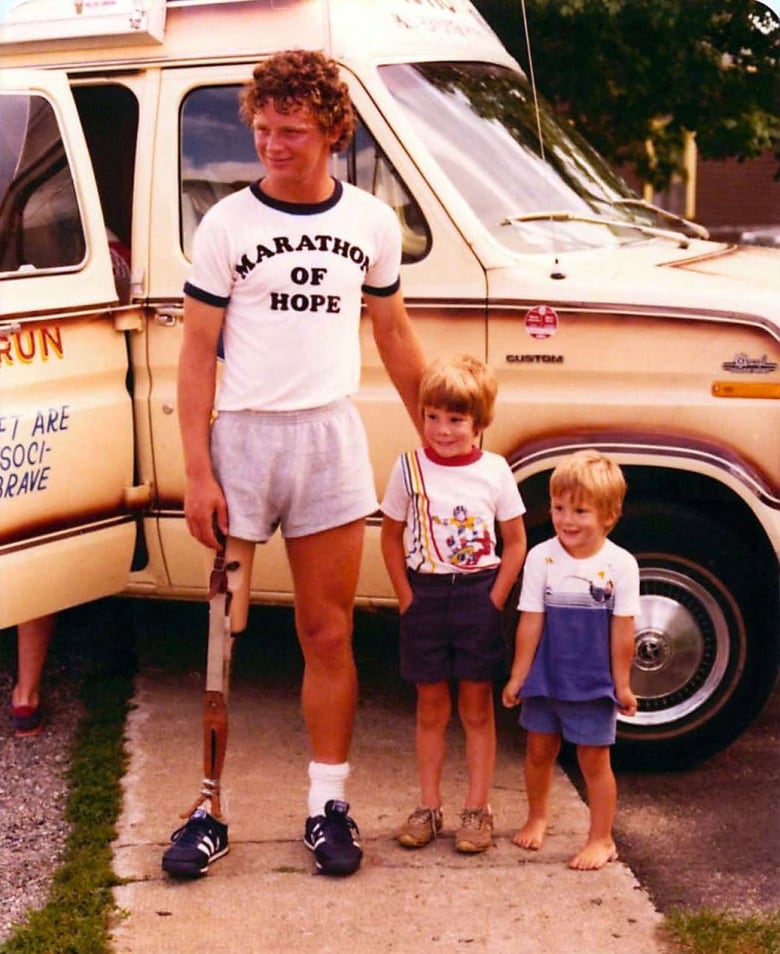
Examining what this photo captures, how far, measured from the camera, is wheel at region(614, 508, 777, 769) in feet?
15.0

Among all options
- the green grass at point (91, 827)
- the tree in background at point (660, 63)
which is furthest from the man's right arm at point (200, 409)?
the tree in background at point (660, 63)

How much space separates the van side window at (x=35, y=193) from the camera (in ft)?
15.4

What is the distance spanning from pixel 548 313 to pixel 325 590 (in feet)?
3.77

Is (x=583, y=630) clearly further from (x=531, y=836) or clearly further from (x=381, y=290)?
(x=381, y=290)

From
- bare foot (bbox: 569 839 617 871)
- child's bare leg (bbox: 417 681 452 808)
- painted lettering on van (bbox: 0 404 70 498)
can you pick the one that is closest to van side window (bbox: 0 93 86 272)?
painted lettering on van (bbox: 0 404 70 498)

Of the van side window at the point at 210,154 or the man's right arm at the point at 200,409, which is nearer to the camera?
the man's right arm at the point at 200,409

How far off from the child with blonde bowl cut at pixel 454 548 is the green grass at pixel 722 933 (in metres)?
0.63

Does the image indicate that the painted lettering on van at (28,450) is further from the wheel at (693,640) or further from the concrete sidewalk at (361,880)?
the wheel at (693,640)

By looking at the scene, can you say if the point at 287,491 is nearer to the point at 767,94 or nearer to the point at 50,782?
the point at 50,782

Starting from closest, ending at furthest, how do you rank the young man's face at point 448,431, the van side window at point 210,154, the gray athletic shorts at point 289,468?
the gray athletic shorts at point 289,468, the young man's face at point 448,431, the van side window at point 210,154

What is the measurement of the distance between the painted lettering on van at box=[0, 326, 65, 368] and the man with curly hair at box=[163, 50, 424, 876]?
0.91m

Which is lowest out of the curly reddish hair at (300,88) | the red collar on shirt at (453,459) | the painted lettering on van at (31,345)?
the red collar on shirt at (453,459)

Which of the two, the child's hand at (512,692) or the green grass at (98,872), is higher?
the child's hand at (512,692)

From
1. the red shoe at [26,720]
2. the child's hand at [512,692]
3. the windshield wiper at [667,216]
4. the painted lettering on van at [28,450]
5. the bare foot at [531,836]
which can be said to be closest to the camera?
the child's hand at [512,692]
